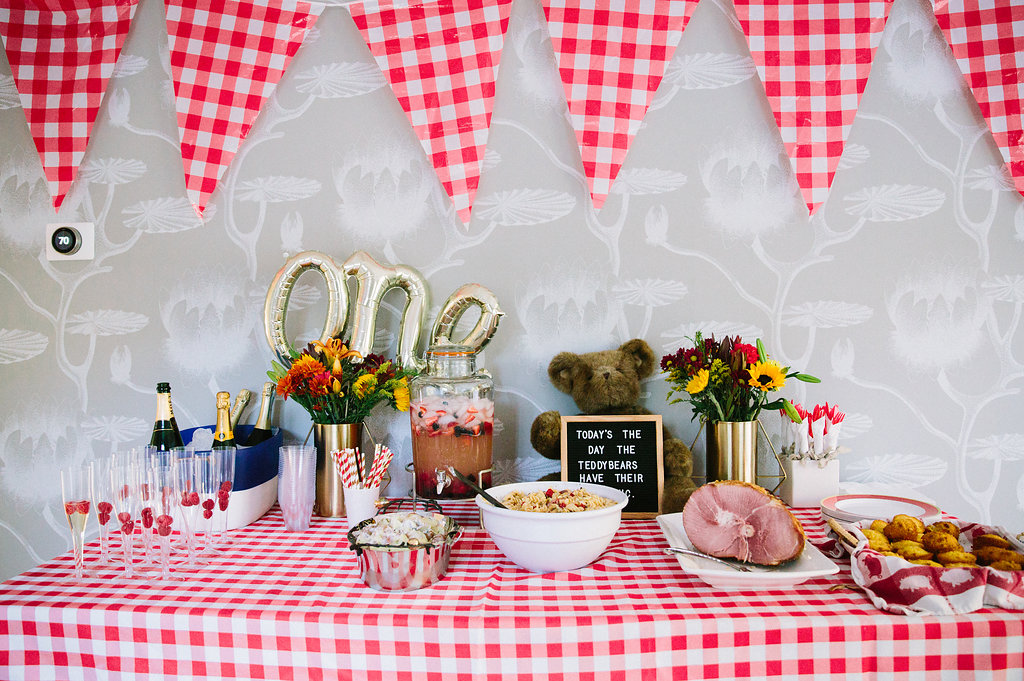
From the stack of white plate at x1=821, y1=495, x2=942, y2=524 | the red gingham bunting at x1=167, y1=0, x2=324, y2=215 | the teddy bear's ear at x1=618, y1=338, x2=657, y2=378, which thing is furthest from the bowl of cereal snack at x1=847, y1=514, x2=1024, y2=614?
the red gingham bunting at x1=167, y1=0, x2=324, y2=215

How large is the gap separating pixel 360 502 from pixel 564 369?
0.55 metres

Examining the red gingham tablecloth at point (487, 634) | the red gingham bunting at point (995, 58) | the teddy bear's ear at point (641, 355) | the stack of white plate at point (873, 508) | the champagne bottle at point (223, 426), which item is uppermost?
the red gingham bunting at point (995, 58)

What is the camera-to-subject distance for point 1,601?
3.36ft

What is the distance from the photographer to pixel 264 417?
1.58 m

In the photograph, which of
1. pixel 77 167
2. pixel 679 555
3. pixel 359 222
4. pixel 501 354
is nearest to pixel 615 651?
pixel 679 555

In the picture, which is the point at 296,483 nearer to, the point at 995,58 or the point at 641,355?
the point at 641,355

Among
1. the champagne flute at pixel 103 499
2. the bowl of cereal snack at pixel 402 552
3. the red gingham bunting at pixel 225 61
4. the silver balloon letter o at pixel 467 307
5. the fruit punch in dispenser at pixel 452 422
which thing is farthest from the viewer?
the red gingham bunting at pixel 225 61

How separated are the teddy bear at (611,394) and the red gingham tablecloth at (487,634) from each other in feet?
1.31

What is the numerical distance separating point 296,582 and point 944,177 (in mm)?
1674

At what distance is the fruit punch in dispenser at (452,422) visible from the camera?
1427 mm

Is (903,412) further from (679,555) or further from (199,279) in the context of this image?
(199,279)

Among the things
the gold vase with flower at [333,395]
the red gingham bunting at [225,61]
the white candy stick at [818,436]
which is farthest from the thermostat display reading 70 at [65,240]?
the white candy stick at [818,436]

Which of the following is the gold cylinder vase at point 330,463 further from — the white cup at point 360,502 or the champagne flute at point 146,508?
the champagne flute at point 146,508

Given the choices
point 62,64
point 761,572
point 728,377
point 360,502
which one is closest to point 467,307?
point 360,502
